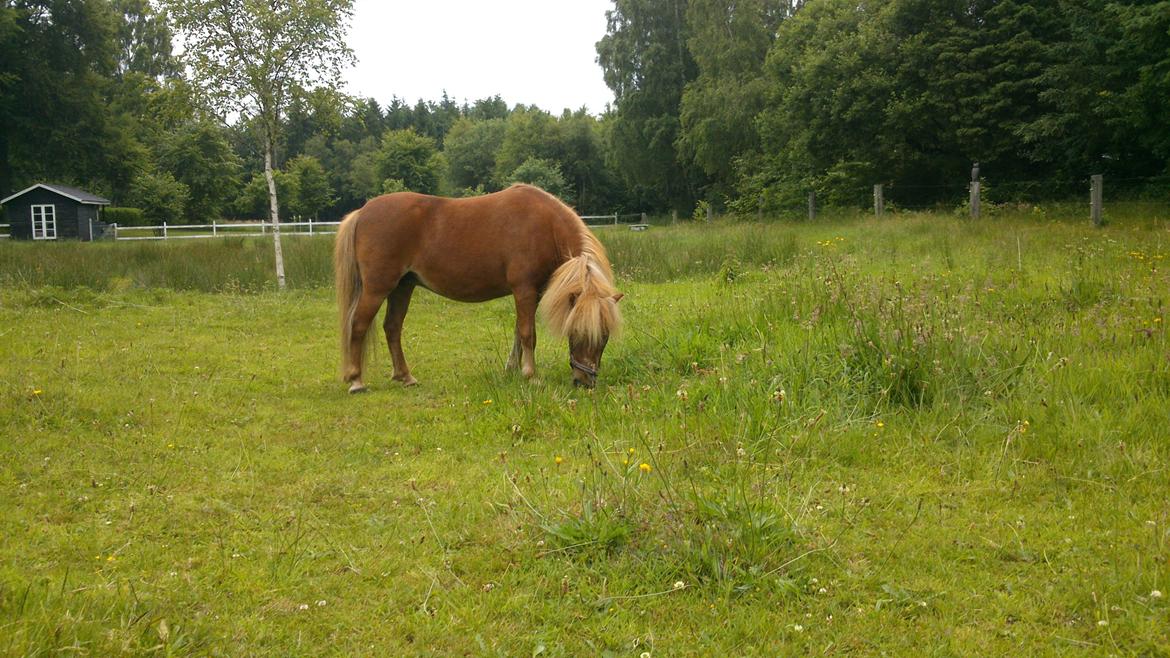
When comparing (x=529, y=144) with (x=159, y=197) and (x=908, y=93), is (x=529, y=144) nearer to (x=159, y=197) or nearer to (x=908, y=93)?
(x=159, y=197)

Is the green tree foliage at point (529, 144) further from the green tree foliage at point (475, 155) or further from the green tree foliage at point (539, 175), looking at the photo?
the green tree foliage at point (475, 155)

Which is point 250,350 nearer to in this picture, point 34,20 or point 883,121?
point 883,121

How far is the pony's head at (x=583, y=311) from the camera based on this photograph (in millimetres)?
6055

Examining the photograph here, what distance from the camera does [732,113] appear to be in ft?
124

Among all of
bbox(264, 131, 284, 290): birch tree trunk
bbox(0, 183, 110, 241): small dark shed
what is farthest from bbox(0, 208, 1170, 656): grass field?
bbox(0, 183, 110, 241): small dark shed

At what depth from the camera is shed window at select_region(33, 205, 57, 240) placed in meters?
34.2

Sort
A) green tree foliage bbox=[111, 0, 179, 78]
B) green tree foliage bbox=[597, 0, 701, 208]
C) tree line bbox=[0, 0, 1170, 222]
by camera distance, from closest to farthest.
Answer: tree line bbox=[0, 0, 1170, 222], green tree foliage bbox=[597, 0, 701, 208], green tree foliage bbox=[111, 0, 179, 78]

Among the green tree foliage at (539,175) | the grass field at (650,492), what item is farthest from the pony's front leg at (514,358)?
the green tree foliage at (539,175)

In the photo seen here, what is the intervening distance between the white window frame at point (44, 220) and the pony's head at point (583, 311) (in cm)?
3600

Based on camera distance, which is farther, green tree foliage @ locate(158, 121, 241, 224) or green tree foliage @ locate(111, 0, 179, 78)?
green tree foliage @ locate(111, 0, 179, 78)

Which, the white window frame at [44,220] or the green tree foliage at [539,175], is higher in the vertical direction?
the green tree foliage at [539,175]

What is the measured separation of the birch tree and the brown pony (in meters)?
8.02

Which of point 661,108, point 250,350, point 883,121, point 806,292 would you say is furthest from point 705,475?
point 661,108

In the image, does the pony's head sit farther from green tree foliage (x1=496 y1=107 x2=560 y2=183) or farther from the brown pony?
green tree foliage (x1=496 y1=107 x2=560 y2=183)
